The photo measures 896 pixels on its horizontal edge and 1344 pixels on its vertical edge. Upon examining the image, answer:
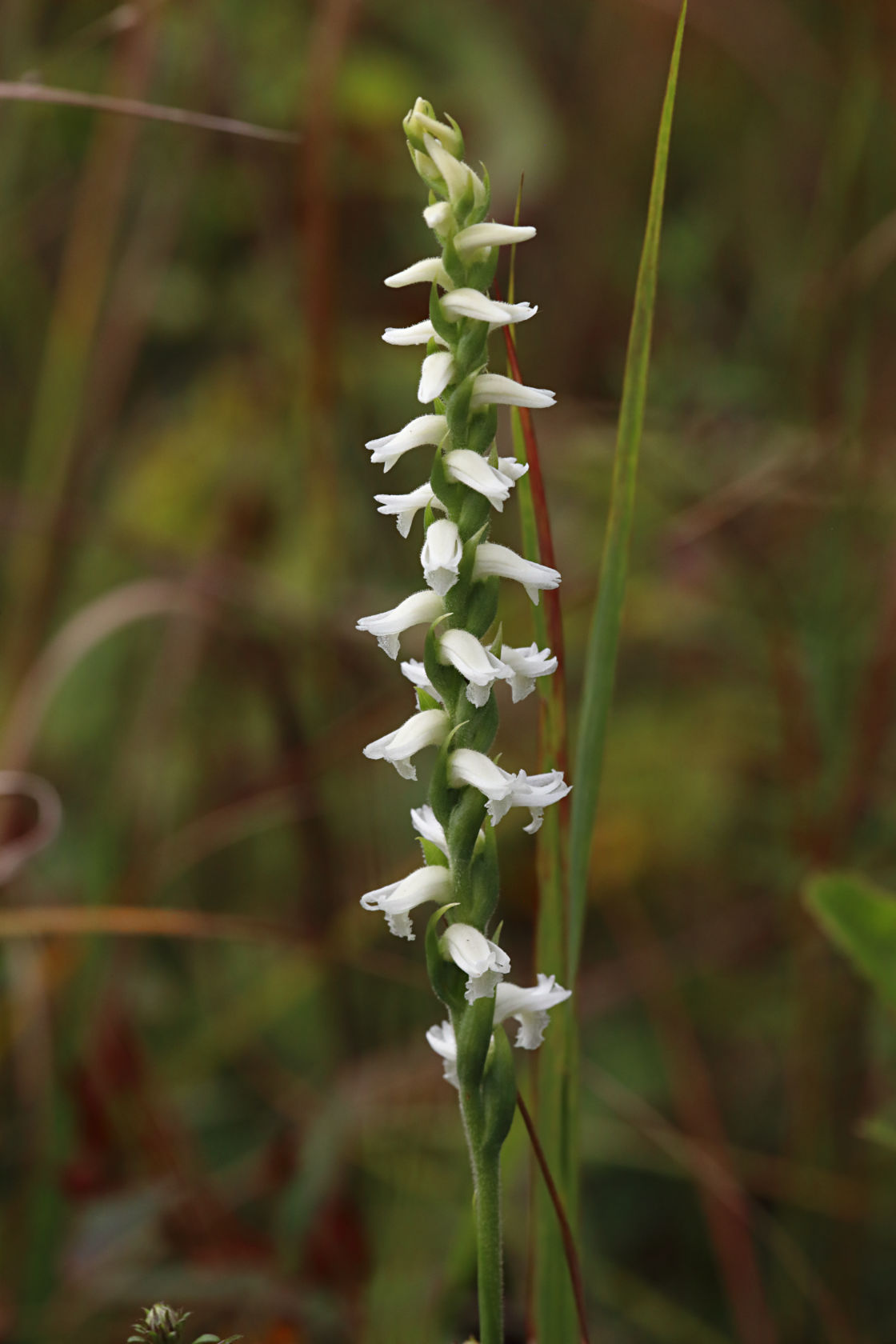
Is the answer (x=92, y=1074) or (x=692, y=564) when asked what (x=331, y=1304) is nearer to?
(x=92, y=1074)

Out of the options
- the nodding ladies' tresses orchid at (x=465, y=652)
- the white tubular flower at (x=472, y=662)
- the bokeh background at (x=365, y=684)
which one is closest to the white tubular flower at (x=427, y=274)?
the nodding ladies' tresses orchid at (x=465, y=652)

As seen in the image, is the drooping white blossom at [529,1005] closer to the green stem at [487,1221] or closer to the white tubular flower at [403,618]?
the green stem at [487,1221]


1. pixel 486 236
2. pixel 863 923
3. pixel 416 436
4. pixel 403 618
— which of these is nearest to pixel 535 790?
pixel 403 618

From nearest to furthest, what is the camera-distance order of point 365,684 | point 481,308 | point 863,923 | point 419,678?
1. point 481,308
2. point 419,678
3. point 863,923
4. point 365,684

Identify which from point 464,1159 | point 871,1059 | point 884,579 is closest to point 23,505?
point 464,1159

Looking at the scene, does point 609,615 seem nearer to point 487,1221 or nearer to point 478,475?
point 478,475

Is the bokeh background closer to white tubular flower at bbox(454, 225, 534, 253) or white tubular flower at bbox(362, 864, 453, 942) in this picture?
white tubular flower at bbox(362, 864, 453, 942)
